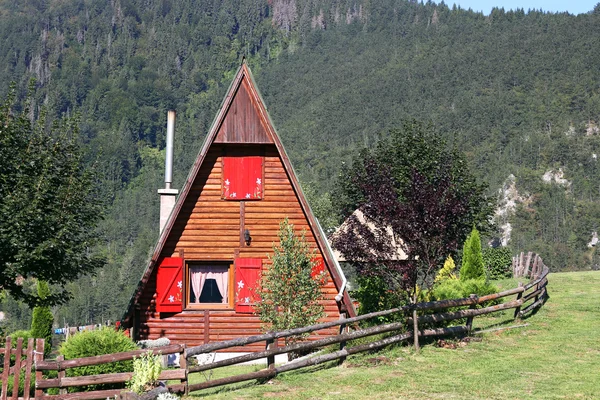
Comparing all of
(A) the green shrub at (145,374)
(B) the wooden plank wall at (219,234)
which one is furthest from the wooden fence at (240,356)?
(B) the wooden plank wall at (219,234)

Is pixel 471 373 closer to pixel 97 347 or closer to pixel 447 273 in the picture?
pixel 97 347

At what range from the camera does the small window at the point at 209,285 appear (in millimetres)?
26625

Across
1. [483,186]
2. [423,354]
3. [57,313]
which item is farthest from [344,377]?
[57,313]

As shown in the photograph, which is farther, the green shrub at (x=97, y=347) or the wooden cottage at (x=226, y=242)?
the wooden cottage at (x=226, y=242)

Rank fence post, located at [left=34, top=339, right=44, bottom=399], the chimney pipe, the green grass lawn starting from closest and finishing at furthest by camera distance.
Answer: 1. the green grass lawn
2. fence post, located at [left=34, top=339, right=44, bottom=399]
3. the chimney pipe

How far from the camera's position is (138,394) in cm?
1550

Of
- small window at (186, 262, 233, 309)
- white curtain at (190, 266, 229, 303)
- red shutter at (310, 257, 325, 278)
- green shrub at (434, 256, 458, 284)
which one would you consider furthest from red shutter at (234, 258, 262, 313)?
green shrub at (434, 256, 458, 284)

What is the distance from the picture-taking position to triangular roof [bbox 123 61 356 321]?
84.7 feet

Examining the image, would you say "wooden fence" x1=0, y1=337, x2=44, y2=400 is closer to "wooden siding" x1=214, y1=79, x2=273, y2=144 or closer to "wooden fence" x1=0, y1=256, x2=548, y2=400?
"wooden fence" x1=0, y1=256, x2=548, y2=400

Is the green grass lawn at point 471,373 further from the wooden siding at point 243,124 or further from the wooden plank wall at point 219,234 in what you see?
the wooden siding at point 243,124

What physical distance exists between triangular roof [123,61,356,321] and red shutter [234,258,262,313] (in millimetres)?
2191

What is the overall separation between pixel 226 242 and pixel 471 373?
10327 mm

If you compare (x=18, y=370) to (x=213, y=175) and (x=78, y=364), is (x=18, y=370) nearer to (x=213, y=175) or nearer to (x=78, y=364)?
(x=78, y=364)

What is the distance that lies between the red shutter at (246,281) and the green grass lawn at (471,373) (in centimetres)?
275
